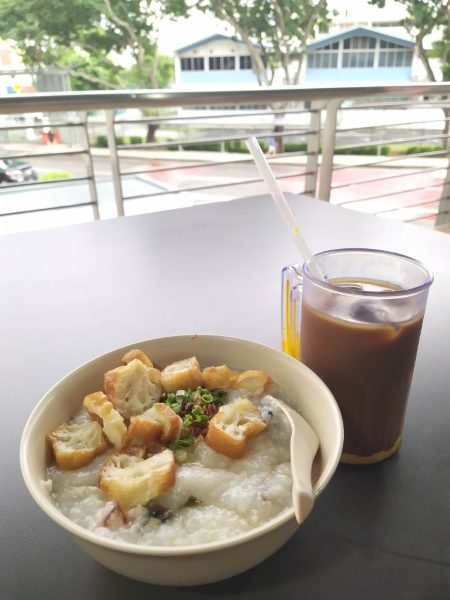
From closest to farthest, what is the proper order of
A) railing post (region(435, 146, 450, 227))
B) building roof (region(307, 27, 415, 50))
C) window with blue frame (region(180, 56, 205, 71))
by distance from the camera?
railing post (region(435, 146, 450, 227)) < building roof (region(307, 27, 415, 50)) < window with blue frame (region(180, 56, 205, 71))

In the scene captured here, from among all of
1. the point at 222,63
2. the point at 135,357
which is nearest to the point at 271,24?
the point at 222,63

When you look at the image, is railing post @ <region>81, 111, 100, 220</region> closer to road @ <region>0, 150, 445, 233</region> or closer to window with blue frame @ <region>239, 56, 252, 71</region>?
road @ <region>0, 150, 445, 233</region>

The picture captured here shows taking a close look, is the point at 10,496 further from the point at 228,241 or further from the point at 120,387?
the point at 228,241

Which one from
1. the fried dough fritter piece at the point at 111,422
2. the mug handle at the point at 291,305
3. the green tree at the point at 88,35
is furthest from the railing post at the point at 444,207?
the green tree at the point at 88,35

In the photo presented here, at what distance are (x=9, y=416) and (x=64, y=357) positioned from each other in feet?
0.42

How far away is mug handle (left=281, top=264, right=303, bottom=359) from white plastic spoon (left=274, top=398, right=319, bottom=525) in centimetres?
12

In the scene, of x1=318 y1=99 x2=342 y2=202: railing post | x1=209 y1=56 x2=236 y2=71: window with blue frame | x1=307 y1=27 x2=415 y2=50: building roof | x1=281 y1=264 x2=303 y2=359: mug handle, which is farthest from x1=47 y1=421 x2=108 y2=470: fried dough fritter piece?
x1=209 y1=56 x2=236 y2=71: window with blue frame

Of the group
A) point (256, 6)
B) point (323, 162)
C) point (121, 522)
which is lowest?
point (323, 162)

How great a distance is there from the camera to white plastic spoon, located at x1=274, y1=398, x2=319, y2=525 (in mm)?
318

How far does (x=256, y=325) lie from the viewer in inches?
29.8

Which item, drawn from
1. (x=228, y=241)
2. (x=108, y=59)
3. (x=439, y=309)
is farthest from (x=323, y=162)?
(x=108, y=59)

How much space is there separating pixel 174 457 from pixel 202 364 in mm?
142

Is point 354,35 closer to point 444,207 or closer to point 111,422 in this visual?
point 444,207

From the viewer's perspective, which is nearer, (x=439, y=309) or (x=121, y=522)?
(x=121, y=522)
